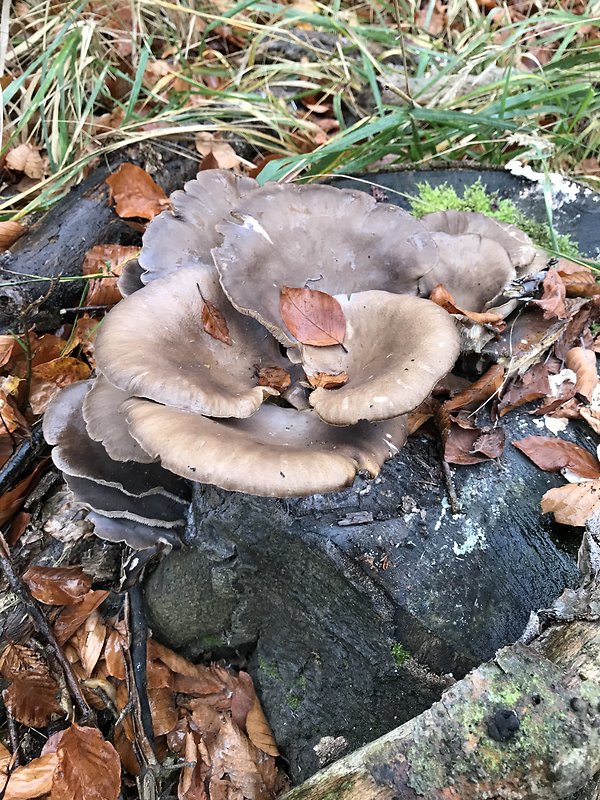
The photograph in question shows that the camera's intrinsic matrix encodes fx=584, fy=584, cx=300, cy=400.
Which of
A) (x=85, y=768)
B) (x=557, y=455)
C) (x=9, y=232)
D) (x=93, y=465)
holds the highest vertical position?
(x=9, y=232)

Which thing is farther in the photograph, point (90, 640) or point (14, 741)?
point (90, 640)

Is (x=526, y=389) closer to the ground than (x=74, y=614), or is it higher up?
higher up

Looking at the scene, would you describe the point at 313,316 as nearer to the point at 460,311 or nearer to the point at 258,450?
the point at 460,311

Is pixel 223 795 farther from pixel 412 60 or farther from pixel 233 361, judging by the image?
pixel 412 60

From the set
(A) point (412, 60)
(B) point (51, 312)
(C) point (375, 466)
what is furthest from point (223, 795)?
(A) point (412, 60)

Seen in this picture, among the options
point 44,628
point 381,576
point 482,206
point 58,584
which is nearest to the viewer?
point 381,576

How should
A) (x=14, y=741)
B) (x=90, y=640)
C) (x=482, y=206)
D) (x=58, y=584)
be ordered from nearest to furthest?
(x=14, y=741), (x=58, y=584), (x=90, y=640), (x=482, y=206)

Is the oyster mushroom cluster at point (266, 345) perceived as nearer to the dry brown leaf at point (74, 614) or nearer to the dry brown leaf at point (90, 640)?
the dry brown leaf at point (74, 614)

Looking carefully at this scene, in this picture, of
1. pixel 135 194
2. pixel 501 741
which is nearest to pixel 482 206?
pixel 135 194
